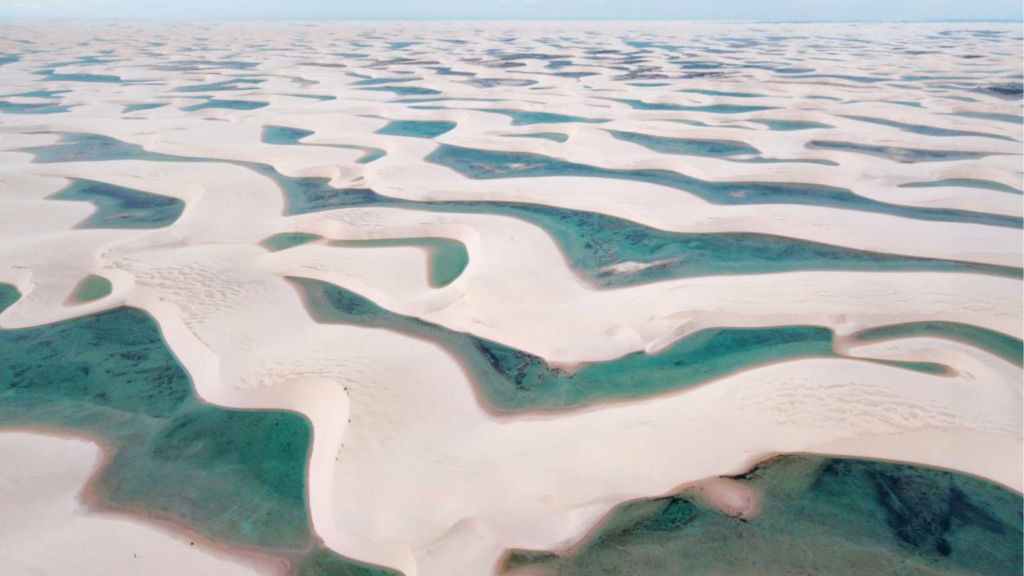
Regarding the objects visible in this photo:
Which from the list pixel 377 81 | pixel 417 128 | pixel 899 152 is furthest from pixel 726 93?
pixel 377 81

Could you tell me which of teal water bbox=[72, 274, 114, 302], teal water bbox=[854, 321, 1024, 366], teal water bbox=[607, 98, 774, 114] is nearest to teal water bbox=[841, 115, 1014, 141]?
teal water bbox=[607, 98, 774, 114]

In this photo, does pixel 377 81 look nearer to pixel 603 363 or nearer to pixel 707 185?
pixel 707 185

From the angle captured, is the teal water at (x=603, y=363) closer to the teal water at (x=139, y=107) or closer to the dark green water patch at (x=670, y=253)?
the dark green water patch at (x=670, y=253)

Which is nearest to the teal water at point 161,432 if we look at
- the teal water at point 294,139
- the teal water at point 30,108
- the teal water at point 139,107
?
the teal water at point 294,139

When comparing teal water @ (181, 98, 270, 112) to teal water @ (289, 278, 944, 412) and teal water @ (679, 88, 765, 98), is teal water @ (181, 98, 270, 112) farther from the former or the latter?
teal water @ (289, 278, 944, 412)

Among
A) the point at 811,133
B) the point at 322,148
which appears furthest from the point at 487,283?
the point at 811,133
